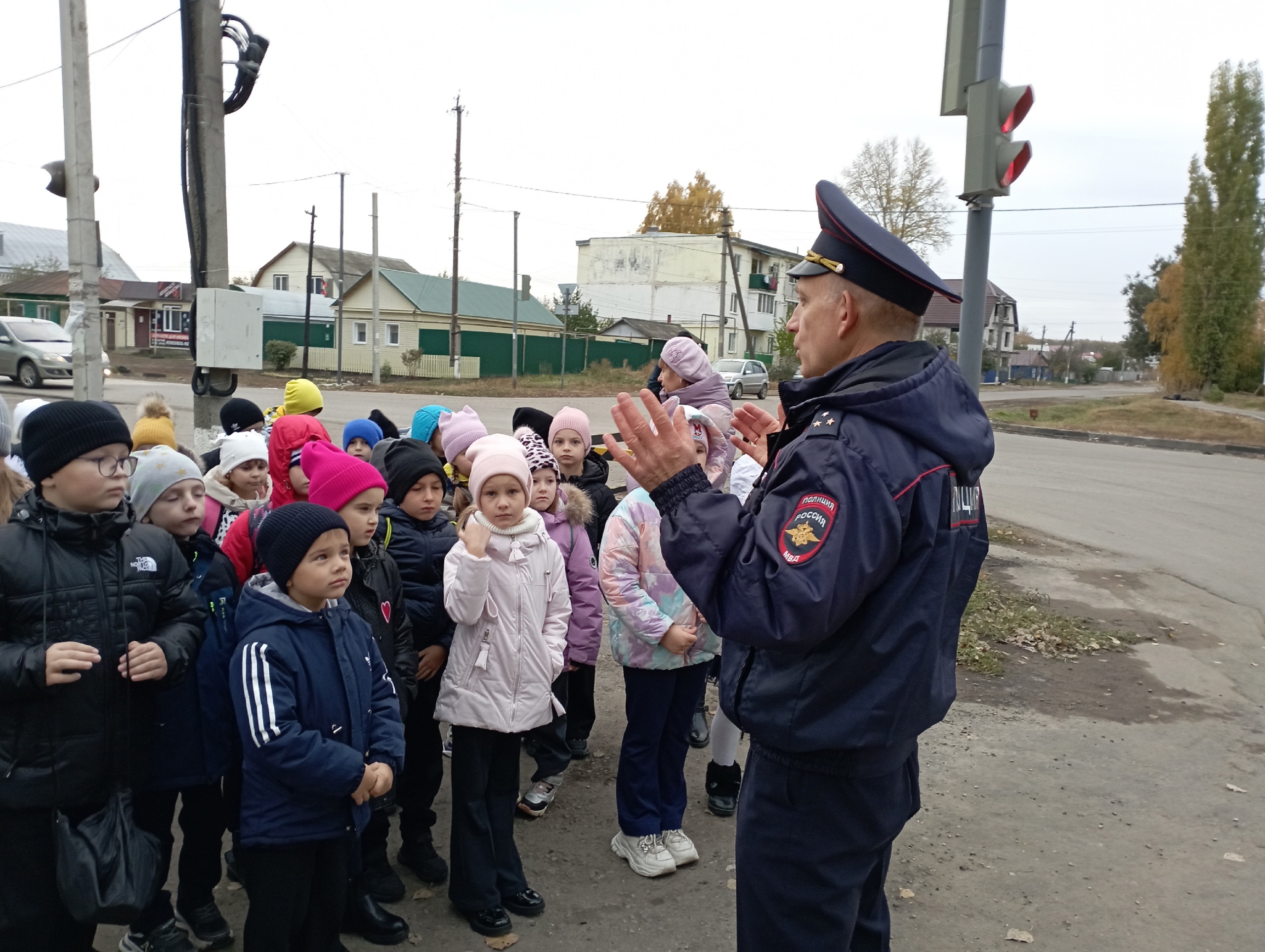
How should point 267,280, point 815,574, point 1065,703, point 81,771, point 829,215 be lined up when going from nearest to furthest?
point 815,574, point 829,215, point 81,771, point 1065,703, point 267,280

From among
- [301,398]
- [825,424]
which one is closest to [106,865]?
[825,424]

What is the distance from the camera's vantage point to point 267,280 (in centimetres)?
6288

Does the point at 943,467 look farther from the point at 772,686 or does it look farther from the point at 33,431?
the point at 33,431

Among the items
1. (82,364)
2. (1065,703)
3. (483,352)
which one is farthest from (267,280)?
(1065,703)

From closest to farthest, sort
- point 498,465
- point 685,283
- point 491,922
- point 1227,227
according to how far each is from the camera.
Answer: point 491,922
point 498,465
point 1227,227
point 685,283

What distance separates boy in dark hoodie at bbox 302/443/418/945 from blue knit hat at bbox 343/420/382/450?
1.99 meters

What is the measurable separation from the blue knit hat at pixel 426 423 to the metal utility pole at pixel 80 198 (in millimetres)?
3392

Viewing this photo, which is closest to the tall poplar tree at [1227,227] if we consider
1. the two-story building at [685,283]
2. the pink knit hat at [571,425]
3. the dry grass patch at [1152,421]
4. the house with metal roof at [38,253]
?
the dry grass patch at [1152,421]

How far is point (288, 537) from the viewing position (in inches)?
106

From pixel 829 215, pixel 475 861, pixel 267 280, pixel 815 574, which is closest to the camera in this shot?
pixel 815 574

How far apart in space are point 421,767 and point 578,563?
44.0 inches

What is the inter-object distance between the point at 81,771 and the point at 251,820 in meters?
0.48

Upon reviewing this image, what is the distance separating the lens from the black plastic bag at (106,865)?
2.44 metres

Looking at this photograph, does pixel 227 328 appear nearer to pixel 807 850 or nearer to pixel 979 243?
pixel 979 243
